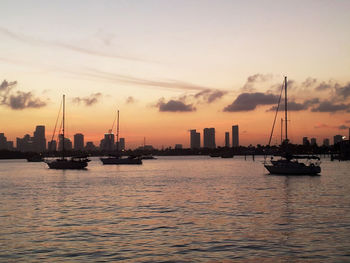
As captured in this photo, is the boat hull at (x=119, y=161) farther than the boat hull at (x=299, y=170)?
Yes

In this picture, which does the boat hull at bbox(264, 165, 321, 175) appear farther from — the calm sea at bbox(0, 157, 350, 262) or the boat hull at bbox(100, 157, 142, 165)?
the boat hull at bbox(100, 157, 142, 165)

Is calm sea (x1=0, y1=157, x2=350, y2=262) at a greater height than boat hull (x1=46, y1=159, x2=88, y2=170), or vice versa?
boat hull (x1=46, y1=159, x2=88, y2=170)

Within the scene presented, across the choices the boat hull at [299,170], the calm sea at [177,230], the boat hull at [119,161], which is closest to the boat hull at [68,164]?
the boat hull at [119,161]

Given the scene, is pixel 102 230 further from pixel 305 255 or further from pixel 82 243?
pixel 305 255

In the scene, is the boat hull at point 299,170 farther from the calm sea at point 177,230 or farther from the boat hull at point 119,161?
the boat hull at point 119,161

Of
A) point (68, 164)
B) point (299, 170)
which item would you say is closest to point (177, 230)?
point (299, 170)

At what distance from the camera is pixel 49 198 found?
57.9 m

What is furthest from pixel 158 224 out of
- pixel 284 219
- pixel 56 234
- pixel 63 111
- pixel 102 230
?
pixel 63 111

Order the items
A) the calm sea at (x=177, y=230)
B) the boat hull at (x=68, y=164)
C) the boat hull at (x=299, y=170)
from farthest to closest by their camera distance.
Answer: the boat hull at (x=68, y=164), the boat hull at (x=299, y=170), the calm sea at (x=177, y=230)

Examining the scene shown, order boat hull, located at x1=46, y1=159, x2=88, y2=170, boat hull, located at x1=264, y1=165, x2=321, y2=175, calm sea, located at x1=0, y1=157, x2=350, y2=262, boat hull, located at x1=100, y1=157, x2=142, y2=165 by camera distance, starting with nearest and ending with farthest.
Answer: calm sea, located at x1=0, y1=157, x2=350, y2=262 → boat hull, located at x1=264, y1=165, x2=321, y2=175 → boat hull, located at x1=46, y1=159, x2=88, y2=170 → boat hull, located at x1=100, y1=157, x2=142, y2=165

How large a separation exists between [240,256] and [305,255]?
3.53 metres

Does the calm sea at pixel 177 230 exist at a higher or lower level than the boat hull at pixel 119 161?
lower

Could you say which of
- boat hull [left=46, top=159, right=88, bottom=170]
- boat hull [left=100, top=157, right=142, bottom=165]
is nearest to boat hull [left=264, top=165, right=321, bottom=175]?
boat hull [left=46, top=159, right=88, bottom=170]

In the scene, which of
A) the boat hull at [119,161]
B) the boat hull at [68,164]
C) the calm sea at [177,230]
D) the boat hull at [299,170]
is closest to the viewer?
the calm sea at [177,230]
